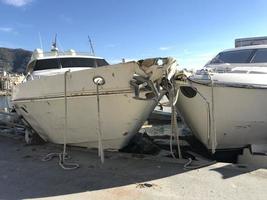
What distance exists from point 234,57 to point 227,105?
7.58 feet

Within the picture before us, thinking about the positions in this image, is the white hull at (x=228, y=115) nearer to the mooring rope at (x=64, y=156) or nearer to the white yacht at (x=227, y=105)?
the white yacht at (x=227, y=105)

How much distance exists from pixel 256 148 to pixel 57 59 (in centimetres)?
530

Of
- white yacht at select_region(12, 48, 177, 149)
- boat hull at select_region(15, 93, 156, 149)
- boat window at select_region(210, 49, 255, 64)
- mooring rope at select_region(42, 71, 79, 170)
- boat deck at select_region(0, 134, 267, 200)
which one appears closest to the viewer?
boat deck at select_region(0, 134, 267, 200)

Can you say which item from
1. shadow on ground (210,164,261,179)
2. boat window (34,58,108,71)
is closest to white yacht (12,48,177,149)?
boat window (34,58,108,71)

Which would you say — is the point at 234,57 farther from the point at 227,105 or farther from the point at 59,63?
the point at 59,63

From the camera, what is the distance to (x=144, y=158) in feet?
25.1

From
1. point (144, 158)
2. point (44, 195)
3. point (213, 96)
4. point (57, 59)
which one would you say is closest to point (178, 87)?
point (213, 96)

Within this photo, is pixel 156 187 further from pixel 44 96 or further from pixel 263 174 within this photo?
pixel 44 96

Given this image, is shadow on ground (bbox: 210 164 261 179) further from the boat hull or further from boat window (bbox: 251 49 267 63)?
boat window (bbox: 251 49 267 63)

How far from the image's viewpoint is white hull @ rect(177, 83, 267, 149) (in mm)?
7664

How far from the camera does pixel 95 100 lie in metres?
7.40

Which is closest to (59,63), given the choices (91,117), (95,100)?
(91,117)

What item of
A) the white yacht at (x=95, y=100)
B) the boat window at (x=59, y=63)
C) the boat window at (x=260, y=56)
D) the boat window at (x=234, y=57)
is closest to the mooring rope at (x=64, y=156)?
the white yacht at (x=95, y=100)

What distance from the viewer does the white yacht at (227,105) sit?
761 cm
